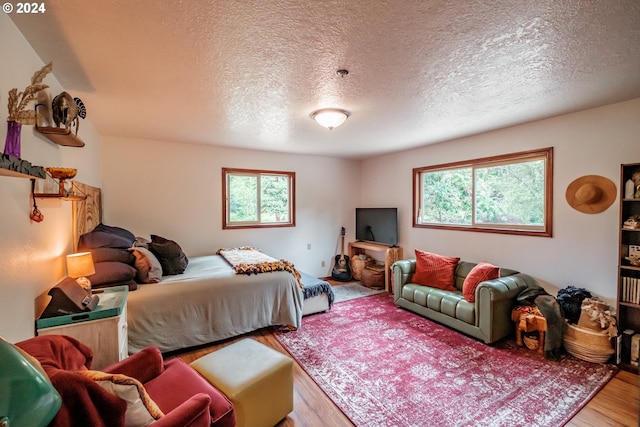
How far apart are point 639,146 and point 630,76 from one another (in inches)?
33.1

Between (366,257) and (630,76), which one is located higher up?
(630,76)

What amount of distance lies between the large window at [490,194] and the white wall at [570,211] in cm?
9

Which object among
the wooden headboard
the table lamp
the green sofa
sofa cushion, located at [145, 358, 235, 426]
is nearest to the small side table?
the table lamp

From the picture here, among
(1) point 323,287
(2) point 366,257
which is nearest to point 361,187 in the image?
(2) point 366,257

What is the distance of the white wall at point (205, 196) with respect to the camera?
3.95m

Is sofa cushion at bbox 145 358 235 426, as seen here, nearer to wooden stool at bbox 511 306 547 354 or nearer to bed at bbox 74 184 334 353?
bed at bbox 74 184 334 353

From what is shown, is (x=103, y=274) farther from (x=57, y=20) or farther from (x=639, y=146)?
(x=639, y=146)

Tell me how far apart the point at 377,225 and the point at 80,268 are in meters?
4.33

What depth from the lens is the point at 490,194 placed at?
12.3ft

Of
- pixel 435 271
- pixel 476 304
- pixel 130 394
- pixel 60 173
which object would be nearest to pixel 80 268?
pixel 60 173

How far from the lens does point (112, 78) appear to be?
2.12 meters

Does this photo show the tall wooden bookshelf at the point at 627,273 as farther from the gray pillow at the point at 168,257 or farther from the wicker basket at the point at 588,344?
the gray pillow at the point at 168,257

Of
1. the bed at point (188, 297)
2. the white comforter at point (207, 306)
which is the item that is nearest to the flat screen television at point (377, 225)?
the bed at point (188, 297)

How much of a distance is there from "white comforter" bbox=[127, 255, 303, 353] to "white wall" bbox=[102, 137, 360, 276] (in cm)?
112
